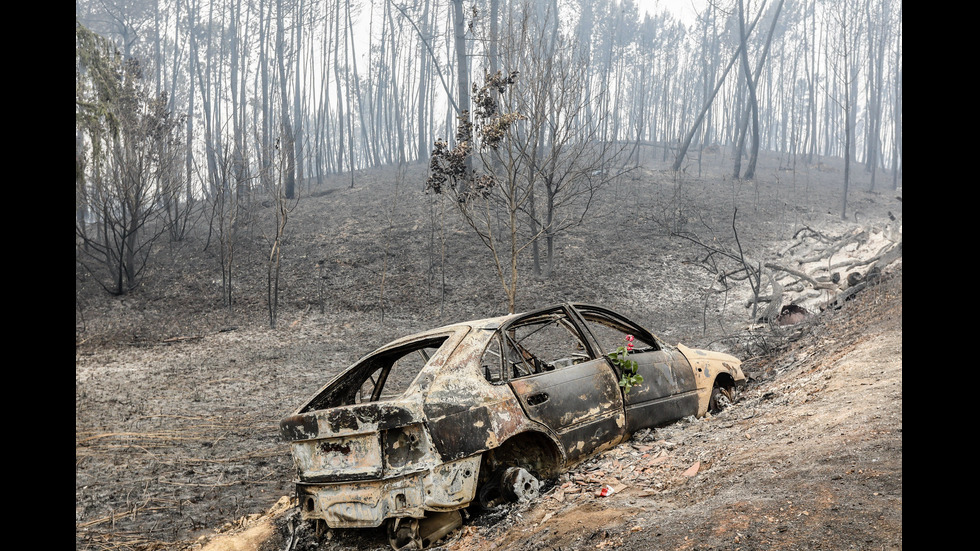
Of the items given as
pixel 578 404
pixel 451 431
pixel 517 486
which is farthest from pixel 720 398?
pixel 451 431

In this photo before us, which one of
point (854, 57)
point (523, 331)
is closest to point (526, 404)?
point (523, 331)

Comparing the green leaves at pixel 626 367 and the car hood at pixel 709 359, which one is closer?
the green leaves at pixel 626 367

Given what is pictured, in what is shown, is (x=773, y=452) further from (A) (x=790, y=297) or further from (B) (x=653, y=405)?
(A) (x=790, y=297)

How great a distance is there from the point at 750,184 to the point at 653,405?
2912 cm

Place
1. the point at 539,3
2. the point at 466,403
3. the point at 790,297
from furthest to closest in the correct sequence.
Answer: the point at 539,3 < the point at 790,297 < the point at 466,403

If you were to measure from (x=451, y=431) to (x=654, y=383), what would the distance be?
2324 mm

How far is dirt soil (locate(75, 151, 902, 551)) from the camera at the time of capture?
3.53 meters

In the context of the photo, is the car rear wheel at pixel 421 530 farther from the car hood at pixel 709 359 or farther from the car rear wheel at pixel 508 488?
the car hood at pixel 709 359

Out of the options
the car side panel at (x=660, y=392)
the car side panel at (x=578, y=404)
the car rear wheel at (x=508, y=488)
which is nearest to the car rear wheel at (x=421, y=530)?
the car rear wheel at (x=508, y=488)

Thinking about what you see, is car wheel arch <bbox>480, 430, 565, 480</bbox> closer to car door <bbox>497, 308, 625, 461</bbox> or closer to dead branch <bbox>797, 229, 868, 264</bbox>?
car door <bbox>497, 308, 625, 461</bbox>

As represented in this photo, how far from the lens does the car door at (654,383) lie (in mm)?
5273

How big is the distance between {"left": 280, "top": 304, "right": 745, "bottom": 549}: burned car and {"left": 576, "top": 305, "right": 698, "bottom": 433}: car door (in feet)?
0.07

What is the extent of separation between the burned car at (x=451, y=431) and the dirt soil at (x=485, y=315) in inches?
9.4
